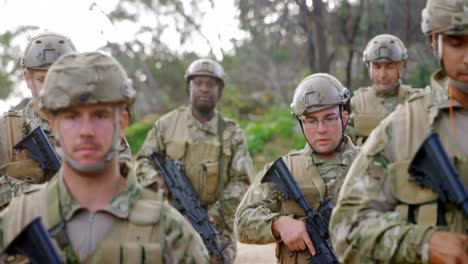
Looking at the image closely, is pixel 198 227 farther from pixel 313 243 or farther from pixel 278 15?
pixel 278 15

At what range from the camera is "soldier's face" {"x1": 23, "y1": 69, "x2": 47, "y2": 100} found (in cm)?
554

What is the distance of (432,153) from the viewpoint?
3205 millimetres

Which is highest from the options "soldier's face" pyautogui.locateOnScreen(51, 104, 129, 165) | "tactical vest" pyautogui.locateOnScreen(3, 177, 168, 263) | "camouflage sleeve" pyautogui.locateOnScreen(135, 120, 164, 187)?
"soldier's face" pyautogui.locateOnScreen(51, 104, 129, 165)

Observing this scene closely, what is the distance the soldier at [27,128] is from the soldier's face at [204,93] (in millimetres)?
3284

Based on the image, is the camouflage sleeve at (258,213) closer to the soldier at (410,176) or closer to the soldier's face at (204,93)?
the soldier at (410,176)

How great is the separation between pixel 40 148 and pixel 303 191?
5.79 feet

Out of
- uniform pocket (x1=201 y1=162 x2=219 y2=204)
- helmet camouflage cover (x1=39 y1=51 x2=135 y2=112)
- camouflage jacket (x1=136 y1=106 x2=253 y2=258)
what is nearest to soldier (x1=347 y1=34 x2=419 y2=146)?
camouflage jacket (x1=136 y1=106 x2=253 y2=258)

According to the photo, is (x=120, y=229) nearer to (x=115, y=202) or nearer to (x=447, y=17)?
(x=115, y=202)

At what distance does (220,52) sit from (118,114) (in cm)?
2302

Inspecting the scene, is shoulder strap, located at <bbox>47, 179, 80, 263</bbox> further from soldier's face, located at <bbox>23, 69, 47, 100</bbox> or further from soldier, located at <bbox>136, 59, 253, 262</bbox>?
soldier, located at <bbox>136, 59, 253, 262</bbox>

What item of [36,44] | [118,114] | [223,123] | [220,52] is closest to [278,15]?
[220,52]

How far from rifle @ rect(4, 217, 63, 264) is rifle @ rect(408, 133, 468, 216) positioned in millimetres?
1457

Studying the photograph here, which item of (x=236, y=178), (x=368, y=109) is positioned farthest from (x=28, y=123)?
(x=368, y=109)

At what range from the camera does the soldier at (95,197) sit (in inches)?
129
